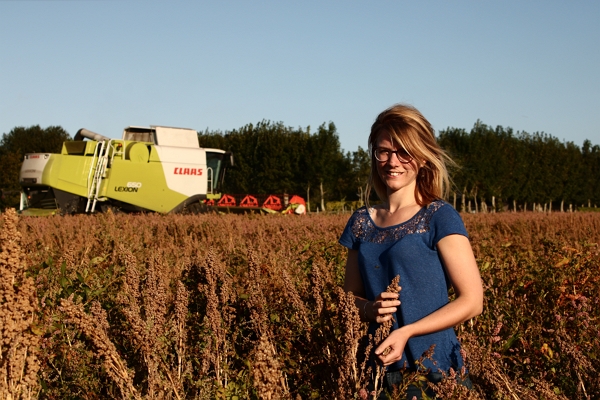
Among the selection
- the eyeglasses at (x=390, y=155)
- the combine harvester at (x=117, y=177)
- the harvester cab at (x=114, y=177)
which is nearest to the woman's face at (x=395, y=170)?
the eyeglasses at (x=390, y=155)

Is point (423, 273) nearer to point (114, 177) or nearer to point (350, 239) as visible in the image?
point (350, 239)

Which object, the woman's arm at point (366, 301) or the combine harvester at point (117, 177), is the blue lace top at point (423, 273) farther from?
the combine harvester at point (117, 177)

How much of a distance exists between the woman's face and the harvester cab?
60.0 ft

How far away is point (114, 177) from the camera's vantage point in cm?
2009

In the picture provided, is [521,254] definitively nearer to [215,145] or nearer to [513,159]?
[215,145]

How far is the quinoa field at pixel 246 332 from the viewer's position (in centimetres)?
219

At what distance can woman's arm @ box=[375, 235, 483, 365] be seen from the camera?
2.08m

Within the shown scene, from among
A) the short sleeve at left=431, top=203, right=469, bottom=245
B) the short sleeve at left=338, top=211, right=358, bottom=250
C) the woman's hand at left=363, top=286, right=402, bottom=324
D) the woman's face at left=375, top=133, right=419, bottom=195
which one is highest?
the woman's face at left=375, top=133, right=419, bottom=195

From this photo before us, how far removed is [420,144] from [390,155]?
0.37 ft

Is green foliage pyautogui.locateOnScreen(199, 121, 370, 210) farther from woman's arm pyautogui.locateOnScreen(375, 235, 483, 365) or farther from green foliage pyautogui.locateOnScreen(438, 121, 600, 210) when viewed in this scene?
woman's arm pyautogui.locateOnScreen(375, 235, 483, 365)

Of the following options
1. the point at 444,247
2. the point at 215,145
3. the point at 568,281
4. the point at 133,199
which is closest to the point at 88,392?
→ the point at 444,247

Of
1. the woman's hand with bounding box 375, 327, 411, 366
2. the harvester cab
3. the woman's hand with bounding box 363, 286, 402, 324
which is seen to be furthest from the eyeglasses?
the harvester cab

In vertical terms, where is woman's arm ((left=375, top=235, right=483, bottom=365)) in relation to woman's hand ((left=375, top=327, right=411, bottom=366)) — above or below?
above

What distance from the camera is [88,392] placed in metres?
3.09
